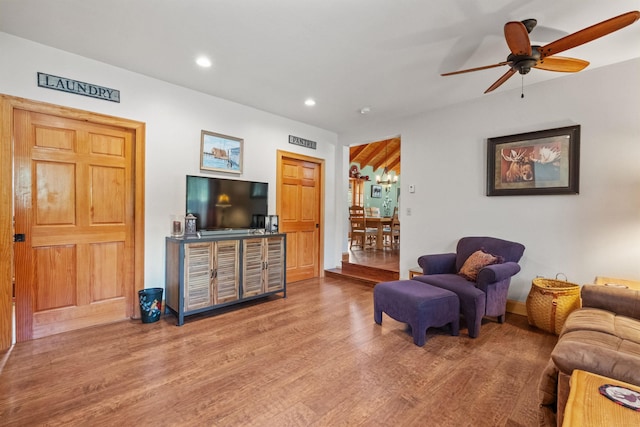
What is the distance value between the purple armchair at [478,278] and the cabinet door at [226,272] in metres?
2.15

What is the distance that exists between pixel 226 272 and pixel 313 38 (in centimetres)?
259

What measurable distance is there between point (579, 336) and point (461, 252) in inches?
73.7

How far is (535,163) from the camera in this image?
332cm

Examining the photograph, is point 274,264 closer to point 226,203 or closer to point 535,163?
point 226,203

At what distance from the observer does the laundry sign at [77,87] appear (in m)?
2.63

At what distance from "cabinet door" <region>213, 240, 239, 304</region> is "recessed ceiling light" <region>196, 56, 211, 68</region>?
1888mm

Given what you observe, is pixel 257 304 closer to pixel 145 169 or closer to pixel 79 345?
pixel 79 345

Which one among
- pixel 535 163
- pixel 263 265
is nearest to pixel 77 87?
pixel 263 265

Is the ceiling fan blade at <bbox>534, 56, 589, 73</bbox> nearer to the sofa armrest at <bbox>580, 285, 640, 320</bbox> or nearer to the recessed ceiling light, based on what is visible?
the sofa armrest at <bbox>580, 285, 640, 320</bbox>

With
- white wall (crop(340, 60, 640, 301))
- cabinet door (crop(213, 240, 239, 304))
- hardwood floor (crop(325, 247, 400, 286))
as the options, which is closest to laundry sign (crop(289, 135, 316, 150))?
white wall (crop(340, 60, 640, 301))

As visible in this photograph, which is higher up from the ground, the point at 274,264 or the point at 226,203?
the point at 226,203

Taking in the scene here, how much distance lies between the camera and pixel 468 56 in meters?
2.71

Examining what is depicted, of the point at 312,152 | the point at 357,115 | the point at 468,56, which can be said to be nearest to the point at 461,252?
the point at 468,56

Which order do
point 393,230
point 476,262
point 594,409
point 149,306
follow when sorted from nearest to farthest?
point 594,409 → point 149,306 → point 476,262 → point 393,230
